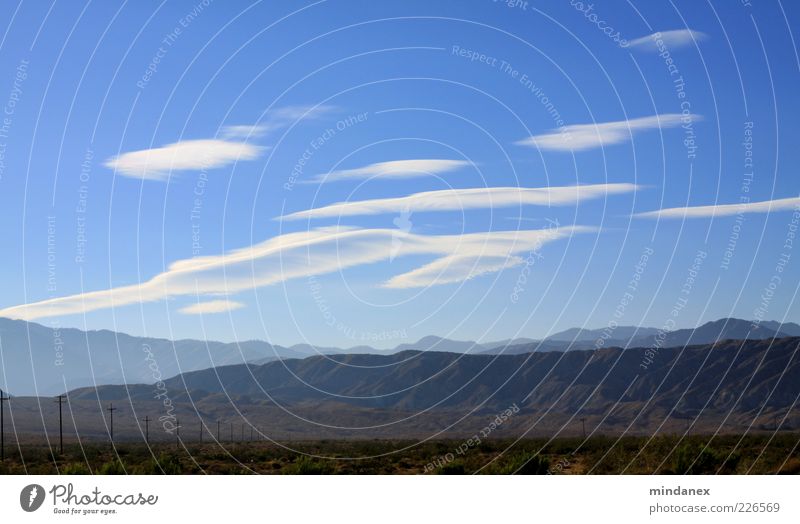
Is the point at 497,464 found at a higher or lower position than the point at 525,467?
lower

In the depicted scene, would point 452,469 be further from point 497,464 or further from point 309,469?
point 309,469

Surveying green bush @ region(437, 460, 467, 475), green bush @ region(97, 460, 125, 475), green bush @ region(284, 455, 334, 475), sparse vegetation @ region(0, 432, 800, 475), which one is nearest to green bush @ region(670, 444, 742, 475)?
sparse vegetation @ region(0, 432, 800, 475)

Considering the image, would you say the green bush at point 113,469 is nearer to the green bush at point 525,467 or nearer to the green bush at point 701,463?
the green bush at point 525,467

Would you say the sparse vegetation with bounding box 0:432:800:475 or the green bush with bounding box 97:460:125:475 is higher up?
the green bush with bounding box 97:460:125:475

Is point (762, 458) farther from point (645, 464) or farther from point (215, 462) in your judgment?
point (215, 462)

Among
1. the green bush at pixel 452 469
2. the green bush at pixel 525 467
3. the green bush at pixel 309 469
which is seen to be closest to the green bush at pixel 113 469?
the green bush at pixel 309 469

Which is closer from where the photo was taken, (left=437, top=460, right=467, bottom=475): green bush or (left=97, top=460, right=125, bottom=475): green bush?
(left=97, top=460, right=125, bottom=475): green bush

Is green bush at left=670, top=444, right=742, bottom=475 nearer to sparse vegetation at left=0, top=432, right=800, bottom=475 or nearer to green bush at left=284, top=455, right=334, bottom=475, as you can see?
sparse vegetation at left=0, top=432, right=800, bottom=475

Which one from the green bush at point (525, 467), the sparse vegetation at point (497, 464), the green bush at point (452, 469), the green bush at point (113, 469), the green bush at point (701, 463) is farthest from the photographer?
the green bush at point (452, 469)

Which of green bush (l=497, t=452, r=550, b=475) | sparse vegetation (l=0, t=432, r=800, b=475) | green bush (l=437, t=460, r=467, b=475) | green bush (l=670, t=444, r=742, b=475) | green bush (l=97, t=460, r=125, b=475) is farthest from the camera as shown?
green bush (l=437, t=460, r=467, b=475)

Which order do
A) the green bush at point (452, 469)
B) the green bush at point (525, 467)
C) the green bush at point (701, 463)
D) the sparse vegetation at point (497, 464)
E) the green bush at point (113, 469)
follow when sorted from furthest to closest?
the green bush at point (452, 469) < the green bush at point (525, 467) < the green bush at point (113, 469) < the sparse vegetation at point (497, 464) < the green bush at point (701, 463)

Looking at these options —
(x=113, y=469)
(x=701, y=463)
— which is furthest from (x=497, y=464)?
(x=113, y=469)
